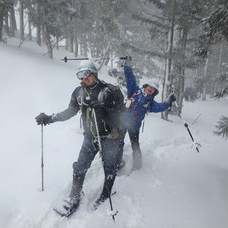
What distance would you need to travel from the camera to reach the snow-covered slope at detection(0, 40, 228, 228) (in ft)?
16.4

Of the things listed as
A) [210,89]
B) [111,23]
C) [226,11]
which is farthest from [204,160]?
[210,89]

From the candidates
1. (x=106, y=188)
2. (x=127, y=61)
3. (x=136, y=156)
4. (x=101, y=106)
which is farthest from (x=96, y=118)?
(x=136, y=156)

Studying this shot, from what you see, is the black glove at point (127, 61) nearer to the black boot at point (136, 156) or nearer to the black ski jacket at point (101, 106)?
the black ski jacket at point (101, 106)

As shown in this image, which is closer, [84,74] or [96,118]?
[84,74]

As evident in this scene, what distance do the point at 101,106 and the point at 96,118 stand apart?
0.25m

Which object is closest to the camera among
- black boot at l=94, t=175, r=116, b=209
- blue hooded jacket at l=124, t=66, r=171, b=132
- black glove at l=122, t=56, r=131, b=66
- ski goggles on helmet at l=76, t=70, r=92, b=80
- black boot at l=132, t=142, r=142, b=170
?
ski goggles on helmet at l=76, t=70, r=92, b=80

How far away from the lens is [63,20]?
25.7 meters

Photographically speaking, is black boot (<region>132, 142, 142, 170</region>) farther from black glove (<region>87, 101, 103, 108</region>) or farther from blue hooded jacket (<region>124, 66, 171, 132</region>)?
black glove (<region>87, 101, 103, 108</region>)

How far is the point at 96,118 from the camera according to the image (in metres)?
4.82

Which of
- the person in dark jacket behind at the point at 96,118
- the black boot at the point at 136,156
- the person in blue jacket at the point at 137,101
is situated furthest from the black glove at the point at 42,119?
the black boot at the point at 136,156

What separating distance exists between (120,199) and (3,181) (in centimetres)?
262

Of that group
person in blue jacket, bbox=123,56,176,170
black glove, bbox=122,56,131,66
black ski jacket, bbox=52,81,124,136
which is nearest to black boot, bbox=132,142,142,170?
person in blue jacket, bbox=123,56,176,170

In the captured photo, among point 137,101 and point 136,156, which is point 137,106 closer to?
point 137,101

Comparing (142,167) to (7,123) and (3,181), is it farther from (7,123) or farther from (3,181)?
(7,123)
